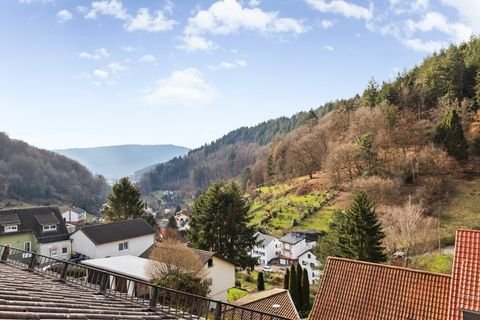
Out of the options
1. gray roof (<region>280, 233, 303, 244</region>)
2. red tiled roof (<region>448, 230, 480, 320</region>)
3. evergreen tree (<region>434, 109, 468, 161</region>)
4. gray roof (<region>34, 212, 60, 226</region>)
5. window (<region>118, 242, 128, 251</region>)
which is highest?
evergreen tree (<region>434, 109, 468, 161</region>)

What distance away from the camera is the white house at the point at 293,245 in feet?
181

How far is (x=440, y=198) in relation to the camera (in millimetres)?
48688

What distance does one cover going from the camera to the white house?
55.1 m

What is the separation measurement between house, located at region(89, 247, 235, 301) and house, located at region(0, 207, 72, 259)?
10.1 m

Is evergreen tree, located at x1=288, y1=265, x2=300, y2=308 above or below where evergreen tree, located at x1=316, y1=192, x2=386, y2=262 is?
below

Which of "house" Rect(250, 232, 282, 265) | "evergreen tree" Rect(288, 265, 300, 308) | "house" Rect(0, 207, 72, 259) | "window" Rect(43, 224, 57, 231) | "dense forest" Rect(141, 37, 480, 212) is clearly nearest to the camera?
"evergreen tree" Rect(288, 265, 300, 308)

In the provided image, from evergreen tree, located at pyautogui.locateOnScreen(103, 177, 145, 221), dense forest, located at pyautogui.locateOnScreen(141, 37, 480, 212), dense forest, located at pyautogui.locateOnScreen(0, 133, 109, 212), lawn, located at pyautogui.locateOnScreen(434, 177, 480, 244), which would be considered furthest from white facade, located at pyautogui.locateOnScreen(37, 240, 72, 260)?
dense forest, located at pyautogui.locateOnScreen(0, 133, 109, 212)

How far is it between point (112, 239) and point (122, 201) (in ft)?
37.5

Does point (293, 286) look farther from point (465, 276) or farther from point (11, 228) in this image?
point (11, 228)

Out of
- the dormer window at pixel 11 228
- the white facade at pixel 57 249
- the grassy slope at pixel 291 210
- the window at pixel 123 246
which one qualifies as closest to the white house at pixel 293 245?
the grassy slope at pixel 291 210

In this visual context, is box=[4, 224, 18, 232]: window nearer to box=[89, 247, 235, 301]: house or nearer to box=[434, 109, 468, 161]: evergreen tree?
box=[89, 247, 235, 301]: house

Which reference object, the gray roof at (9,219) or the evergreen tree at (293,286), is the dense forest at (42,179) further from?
the evergreen tree at (293,286)

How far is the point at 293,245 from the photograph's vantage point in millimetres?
55125

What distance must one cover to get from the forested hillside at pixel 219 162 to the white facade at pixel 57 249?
9949cm
